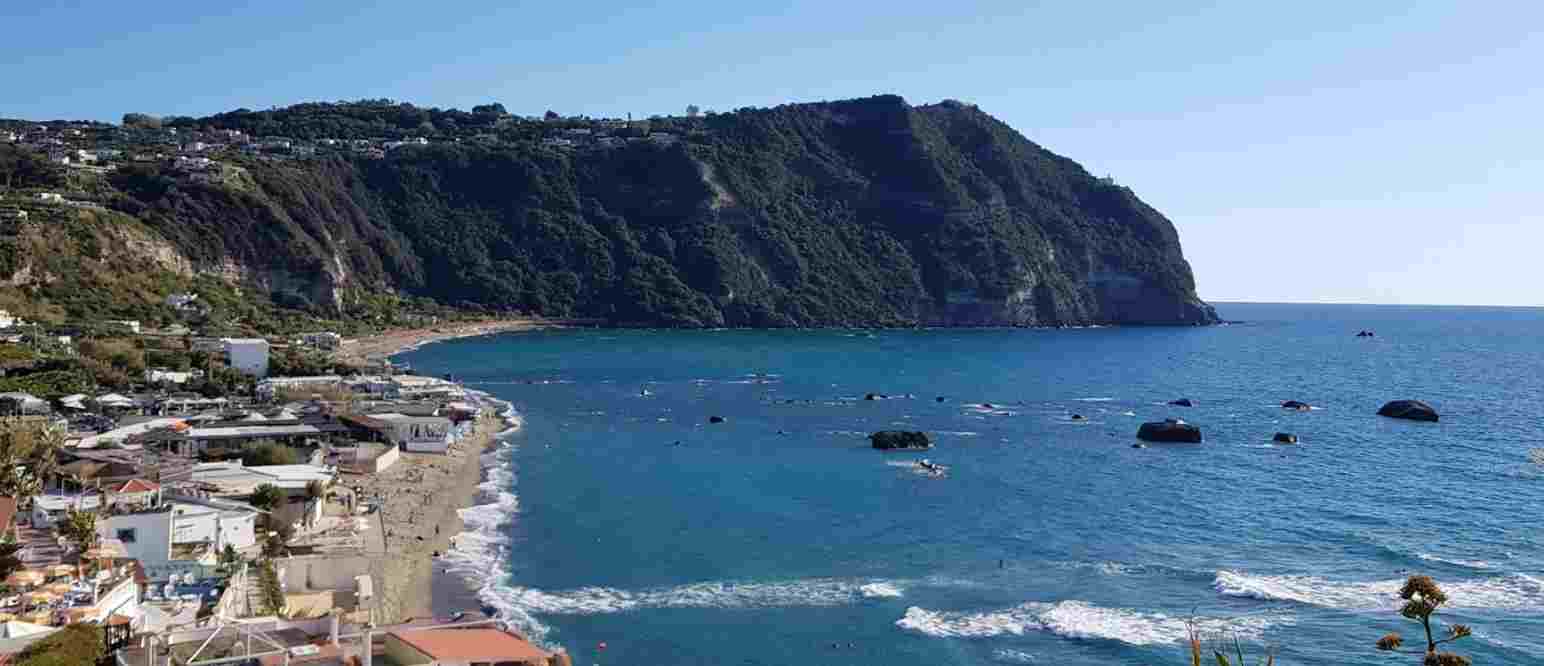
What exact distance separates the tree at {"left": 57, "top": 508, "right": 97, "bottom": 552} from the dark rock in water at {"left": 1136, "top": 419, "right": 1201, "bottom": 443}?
2233 inches

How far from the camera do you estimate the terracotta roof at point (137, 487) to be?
111 feet

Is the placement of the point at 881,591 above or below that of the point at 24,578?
below

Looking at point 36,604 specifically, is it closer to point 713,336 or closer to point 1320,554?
point 1320,554

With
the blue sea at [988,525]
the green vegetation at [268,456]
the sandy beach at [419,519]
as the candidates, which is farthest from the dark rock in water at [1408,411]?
the green vegetation at [268,456]

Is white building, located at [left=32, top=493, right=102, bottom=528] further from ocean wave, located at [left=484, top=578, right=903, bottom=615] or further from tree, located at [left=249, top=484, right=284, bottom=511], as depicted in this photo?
ocean wave, located at [left=484, top=578, right=903, bottom=615]

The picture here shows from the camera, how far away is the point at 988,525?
151 feet

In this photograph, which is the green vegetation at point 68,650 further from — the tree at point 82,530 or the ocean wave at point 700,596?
the ocean wave at point 700,596

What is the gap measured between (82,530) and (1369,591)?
3259cm

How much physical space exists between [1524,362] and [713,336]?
9785 cm

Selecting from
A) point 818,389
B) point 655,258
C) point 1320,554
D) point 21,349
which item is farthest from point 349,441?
point 655,258

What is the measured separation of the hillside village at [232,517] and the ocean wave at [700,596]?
3.36 meters

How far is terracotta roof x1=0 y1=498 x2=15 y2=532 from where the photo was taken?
28.4 m

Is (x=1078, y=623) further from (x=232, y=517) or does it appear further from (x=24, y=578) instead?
(x=24, y=578)

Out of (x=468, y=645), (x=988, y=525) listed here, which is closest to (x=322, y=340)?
(x=988, y=525)
